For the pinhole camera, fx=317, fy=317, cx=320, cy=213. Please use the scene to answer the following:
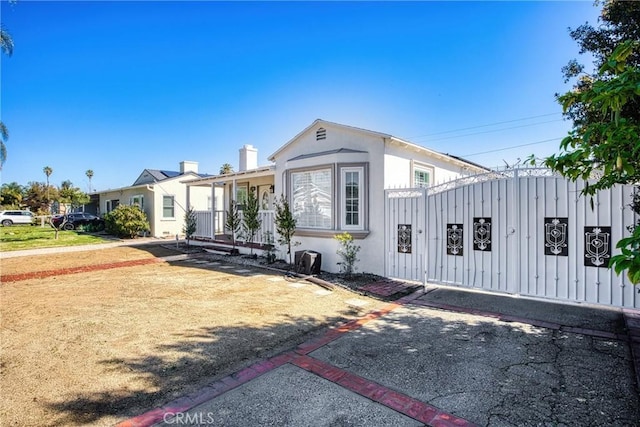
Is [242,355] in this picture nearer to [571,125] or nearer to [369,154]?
[369,154]

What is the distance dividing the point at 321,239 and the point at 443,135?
2753 centimetres

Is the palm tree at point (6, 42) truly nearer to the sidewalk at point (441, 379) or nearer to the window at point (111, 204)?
the sidewalk at point (441, 379)

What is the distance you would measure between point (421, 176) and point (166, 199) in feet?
61.6

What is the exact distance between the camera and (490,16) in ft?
31.1

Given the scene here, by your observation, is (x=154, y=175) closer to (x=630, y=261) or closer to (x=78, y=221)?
(x=78, y=221)

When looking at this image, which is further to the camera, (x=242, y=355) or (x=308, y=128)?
(x=308, y=128)

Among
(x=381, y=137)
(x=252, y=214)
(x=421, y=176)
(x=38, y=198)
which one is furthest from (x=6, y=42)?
(x=38, y=198)

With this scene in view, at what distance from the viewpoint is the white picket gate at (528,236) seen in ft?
18.4

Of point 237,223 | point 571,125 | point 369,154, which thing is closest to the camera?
point 571,125

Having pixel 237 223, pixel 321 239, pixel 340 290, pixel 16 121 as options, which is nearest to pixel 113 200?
pixel 16 121

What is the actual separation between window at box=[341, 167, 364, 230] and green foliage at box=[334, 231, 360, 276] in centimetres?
42

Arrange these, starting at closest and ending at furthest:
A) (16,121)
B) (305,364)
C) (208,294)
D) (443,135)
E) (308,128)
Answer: (305,364) < (208,294) < (308,128) < (16,121) < (443,135)

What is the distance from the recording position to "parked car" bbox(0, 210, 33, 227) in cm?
3353

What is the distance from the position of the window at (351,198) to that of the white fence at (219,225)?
12.6 feet
